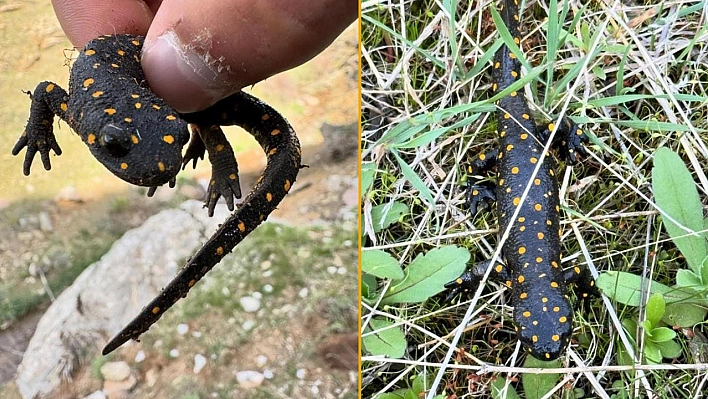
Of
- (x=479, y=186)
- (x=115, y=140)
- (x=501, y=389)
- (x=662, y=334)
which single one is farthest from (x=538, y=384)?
(x=115, y=140)

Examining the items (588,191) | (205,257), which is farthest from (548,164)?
(205,257)

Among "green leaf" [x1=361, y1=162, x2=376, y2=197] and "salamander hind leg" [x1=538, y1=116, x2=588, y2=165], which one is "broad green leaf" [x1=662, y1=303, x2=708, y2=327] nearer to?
"salamander hind leg" [x1=538, y1=116, x2=588, y2=165]

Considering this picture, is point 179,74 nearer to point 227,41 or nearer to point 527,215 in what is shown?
point 227,41

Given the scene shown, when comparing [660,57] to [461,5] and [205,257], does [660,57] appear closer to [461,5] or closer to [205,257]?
[461,5]

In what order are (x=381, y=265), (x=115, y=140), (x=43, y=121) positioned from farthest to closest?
(x=381, y=265) < (x=43, y=121) < (x=115, y=140)

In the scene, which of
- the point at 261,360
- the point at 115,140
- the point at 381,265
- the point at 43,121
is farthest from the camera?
the point at 261,360

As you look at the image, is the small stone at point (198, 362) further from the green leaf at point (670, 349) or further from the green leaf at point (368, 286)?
the green leaf at point (670, 349)

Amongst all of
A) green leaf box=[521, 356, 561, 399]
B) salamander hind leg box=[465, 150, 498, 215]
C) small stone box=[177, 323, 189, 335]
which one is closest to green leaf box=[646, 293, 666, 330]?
green leaf box=[521, 356, 561, 399]
